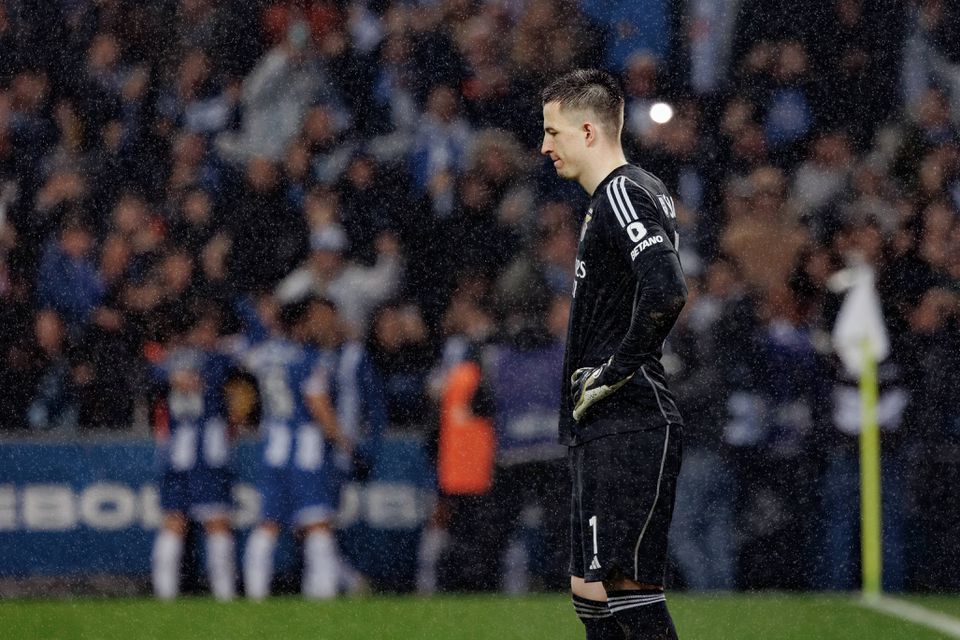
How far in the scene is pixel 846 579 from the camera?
7.79m

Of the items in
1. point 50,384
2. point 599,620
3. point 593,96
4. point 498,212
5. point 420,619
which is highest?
point 498,212

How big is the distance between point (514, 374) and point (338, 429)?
3.26ft

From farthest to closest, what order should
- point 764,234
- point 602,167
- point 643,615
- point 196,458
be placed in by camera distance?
point 764,234 → point 196,458 → point 602,167 → point 643,615

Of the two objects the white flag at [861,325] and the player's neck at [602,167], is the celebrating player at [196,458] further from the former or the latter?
the player's neck at [602,167]

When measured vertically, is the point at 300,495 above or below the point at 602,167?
below

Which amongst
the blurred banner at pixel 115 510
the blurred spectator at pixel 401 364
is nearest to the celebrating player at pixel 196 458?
the blurred banner at pixel 115 510

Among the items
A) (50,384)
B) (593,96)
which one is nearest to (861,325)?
(50,384)

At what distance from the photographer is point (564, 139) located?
3.55 m

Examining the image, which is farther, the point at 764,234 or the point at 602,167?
the point at 764,234

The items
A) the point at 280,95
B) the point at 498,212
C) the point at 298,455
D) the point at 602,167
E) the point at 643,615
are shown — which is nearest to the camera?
the point at 643,615

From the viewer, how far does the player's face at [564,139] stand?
354cm

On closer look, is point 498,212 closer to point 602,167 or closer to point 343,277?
point 343,277

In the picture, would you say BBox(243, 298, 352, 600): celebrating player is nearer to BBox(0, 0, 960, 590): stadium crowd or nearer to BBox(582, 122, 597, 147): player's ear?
BBox(0, 0, 960, 590): stadium crowd

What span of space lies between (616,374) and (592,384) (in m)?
0.08
